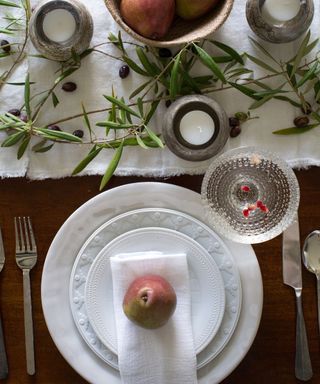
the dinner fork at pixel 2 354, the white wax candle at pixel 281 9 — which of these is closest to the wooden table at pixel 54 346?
the dinner fork at pixel 2 354

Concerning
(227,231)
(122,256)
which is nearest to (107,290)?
(122,256)

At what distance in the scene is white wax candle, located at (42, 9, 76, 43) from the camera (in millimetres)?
754

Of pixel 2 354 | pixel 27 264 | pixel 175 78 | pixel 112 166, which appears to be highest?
pixel 175 78

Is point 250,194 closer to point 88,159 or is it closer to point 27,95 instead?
point 88,159

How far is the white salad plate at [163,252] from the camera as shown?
77 centimetres

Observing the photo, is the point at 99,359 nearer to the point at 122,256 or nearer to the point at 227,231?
the point at 122,256

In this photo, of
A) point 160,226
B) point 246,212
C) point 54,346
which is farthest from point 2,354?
point 246,212

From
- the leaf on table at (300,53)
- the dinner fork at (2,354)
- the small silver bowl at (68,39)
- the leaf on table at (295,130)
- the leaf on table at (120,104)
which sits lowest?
the dinner fork at (2,354)

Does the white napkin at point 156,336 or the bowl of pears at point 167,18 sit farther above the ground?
the bowl of pears at point 167,18

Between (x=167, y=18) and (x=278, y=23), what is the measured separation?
15 centimetres

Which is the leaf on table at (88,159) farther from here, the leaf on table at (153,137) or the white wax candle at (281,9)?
the white wax candle at (281,9)

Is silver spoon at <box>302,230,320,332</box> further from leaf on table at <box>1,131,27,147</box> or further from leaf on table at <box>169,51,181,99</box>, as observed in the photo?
leaf on table at <box>1,131,27,147</box>

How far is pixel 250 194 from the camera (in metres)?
0.79

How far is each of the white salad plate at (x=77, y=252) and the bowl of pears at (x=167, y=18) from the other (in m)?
0.19
